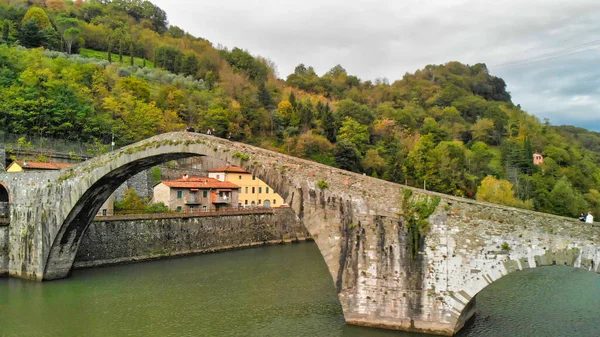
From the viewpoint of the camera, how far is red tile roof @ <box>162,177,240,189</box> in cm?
3916

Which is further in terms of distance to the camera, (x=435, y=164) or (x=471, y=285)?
(x=435, y=164)

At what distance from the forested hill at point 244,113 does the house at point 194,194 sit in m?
10.7

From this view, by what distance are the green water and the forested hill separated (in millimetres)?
23619

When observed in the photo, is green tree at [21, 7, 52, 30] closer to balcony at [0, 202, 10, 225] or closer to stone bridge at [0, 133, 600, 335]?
balcony at [0, 202, 10, 225]

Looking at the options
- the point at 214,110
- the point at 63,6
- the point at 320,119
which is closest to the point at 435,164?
the point at 320,119

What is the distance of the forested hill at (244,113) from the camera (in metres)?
46.6

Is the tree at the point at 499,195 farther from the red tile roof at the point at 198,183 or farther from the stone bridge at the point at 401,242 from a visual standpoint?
the stone bridge at the point at 401,242

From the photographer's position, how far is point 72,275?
78.3ft

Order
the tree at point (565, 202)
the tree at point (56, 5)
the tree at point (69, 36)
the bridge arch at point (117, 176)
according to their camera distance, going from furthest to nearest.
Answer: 1. the tree at point (56, 5)
2. the tree at point (69, 36)
3. the tree at point (565, 202)
4. the bridge arch at point (117, 176)

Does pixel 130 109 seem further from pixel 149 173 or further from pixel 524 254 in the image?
pixel 524 254

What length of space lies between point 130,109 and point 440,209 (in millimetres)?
44089

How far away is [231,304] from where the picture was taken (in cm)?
1847

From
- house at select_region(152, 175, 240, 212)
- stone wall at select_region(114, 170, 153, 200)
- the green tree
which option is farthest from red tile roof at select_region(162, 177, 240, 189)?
the green tree

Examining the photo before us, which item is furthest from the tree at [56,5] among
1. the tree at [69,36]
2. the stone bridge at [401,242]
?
the stone bridge at [401,242]
